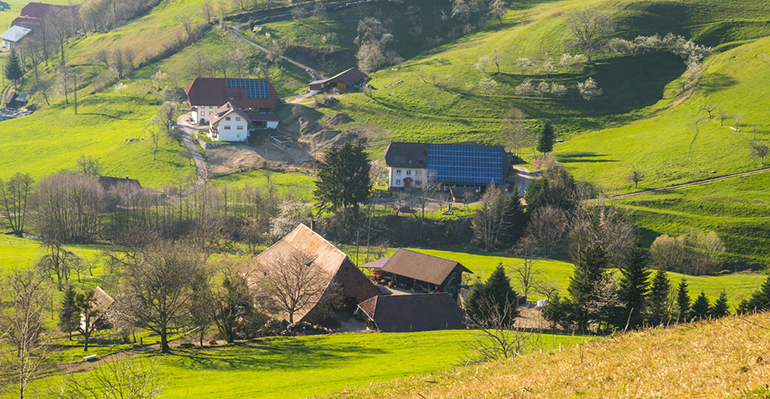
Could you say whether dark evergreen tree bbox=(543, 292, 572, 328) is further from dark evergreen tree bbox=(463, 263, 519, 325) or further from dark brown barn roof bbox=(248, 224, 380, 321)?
dark brown barn roof bbox=(248, 224, 380, 321)

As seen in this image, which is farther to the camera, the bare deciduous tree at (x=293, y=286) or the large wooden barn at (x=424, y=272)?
the large wooden barn at (x=424, y=272)

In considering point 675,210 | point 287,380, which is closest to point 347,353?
point 287,380

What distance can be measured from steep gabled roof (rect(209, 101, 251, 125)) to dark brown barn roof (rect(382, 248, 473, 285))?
6385 cm

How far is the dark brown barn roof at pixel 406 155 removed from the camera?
95000 mm

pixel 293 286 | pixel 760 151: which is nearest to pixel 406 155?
pixel 293 286

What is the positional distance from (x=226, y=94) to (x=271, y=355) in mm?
100981

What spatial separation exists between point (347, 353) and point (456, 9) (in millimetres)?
151537

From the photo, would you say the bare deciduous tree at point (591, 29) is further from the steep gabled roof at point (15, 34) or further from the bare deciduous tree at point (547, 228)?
the steep gabled roof at point (15, 34)

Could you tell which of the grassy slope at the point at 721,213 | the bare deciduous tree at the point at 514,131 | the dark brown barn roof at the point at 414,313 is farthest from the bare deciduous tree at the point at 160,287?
the bare deciduous tree at the point at 514,131

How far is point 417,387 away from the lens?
20422mm

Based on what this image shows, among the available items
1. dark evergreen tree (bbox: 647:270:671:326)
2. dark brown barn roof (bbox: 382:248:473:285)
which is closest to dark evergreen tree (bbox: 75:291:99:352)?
dark brown barn roof (bbox: 382:248:473:285)

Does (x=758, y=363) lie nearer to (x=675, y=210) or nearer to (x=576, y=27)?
(x=675, y=210)

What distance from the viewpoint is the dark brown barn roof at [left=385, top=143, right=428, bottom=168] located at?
312 feet

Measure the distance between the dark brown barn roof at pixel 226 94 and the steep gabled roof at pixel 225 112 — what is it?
626 centimetres
